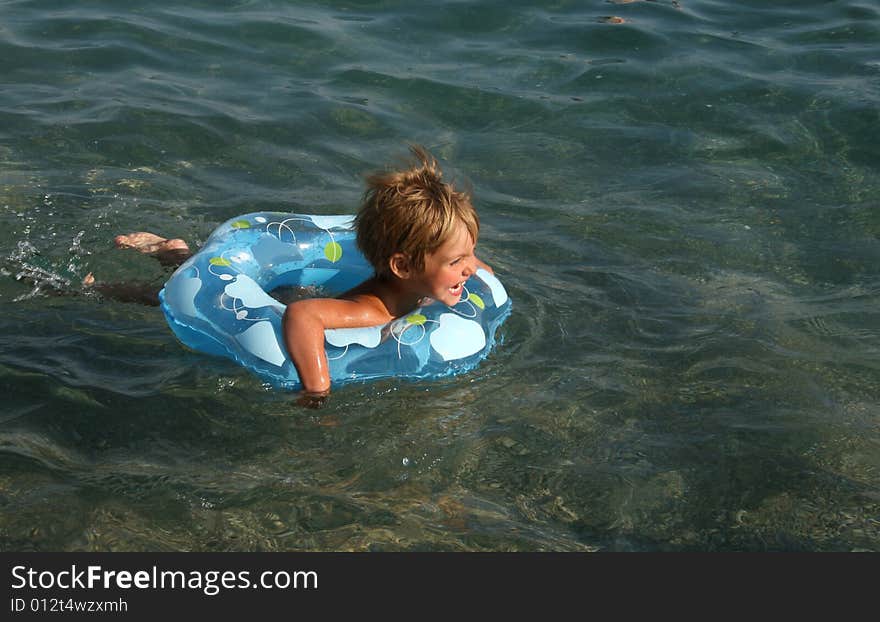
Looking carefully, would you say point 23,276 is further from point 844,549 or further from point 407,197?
point 844,549

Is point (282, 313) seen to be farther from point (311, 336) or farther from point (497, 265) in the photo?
point (497, 265)

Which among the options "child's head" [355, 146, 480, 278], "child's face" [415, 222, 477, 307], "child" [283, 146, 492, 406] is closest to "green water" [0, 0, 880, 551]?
"child" [283, 146, 492, 406]

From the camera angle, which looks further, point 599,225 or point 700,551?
point 599,225

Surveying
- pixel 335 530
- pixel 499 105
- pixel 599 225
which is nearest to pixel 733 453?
pixel 335 530

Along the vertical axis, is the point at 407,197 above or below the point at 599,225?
above

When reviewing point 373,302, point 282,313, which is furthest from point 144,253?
point 373,302

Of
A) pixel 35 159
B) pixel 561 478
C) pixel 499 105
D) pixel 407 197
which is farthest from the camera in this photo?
pixel 499 105

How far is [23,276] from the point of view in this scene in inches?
213

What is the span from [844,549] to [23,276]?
12.3 feet

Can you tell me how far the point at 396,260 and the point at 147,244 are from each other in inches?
61.5

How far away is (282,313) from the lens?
4.70m

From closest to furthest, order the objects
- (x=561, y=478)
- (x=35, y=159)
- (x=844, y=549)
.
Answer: (x=844, y=549), (x=561, y=478), (x=35, y=159)

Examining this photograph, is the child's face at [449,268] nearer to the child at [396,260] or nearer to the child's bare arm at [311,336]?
the child at [396,260]

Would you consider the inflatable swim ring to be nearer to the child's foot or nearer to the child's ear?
the child's ear
